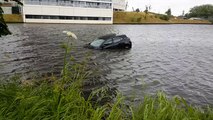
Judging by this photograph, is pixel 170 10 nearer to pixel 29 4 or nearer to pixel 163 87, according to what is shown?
pixel 29 4

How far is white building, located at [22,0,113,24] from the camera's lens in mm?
67500

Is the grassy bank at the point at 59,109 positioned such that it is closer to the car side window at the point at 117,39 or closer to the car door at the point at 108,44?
the car door at the point at 108,44

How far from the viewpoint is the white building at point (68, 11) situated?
2657 inches

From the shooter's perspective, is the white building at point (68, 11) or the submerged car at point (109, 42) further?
the white building at point (68, 11)

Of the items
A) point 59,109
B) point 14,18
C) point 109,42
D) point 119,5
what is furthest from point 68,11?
point 59,109

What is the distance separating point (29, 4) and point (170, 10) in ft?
354

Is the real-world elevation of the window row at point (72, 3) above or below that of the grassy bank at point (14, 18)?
above

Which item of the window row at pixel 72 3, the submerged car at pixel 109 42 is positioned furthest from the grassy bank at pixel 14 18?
the submerged car at pixel 109 42

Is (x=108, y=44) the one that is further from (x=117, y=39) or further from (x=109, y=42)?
(x=117, y=39)

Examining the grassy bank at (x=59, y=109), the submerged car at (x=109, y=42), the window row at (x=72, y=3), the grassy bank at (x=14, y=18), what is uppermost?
the window row at (x=72, y=3)

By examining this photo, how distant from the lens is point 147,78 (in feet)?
48.3

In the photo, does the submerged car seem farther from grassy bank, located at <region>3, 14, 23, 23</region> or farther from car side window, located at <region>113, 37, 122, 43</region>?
grassy bank, located at <region>3, 14, 23, 23</region>

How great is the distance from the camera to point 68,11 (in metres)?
73.8

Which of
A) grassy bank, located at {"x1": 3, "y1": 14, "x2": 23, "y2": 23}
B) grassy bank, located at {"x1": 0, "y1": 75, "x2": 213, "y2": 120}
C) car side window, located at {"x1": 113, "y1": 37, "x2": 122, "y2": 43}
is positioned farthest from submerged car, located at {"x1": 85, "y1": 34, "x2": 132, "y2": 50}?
grassy bank, located at {"x1": 3, "y1": 14, "x2": 23, "y2": 23}
